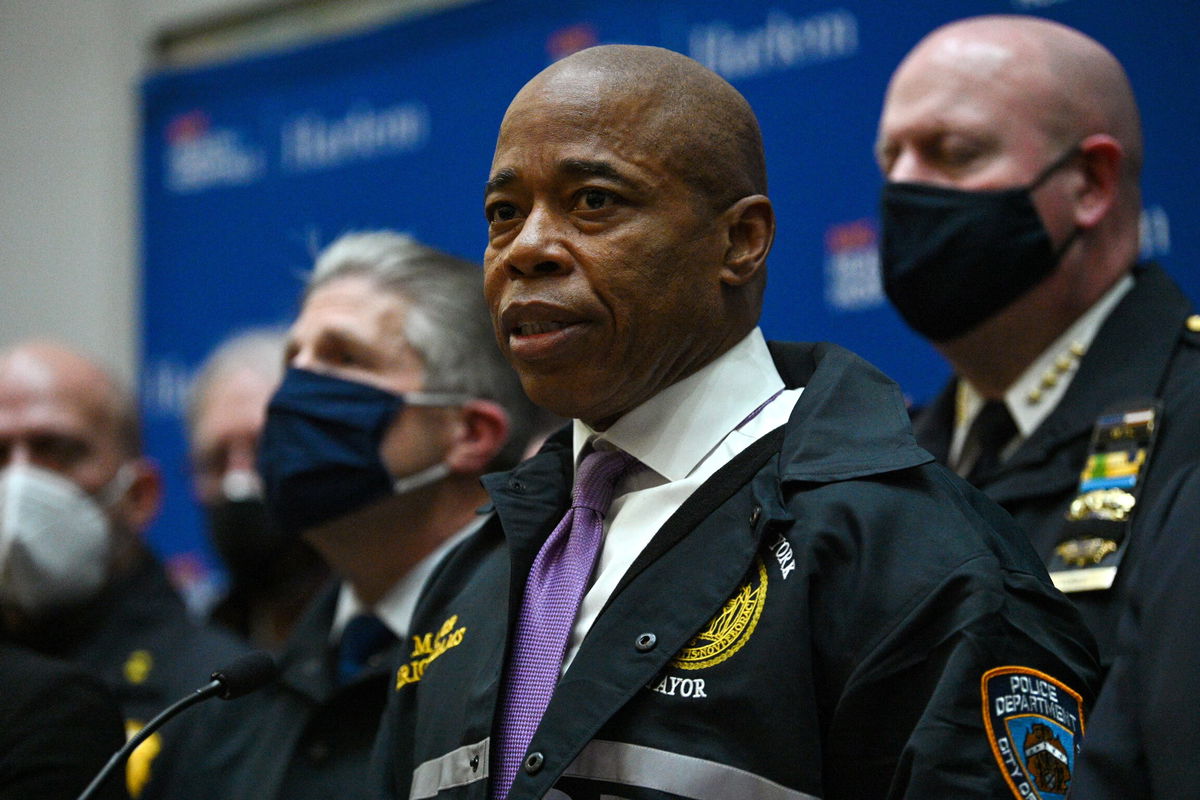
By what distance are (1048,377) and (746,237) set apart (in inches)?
51.0

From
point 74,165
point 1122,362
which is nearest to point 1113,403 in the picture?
point 1122,362

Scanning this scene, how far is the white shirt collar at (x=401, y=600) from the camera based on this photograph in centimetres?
307

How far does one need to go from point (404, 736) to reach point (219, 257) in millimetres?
3921

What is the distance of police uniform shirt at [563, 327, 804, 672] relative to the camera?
1895mm

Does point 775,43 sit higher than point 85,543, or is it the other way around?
point 775,43

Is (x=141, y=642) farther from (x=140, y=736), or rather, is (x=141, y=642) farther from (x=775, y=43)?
(x=775, y=43)

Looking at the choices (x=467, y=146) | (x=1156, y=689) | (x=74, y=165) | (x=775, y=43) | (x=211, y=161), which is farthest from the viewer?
(x=74, y=165)

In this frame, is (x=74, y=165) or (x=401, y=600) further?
(x=74, y=165)

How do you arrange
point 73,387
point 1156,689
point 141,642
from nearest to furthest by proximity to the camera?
point 1156,689 → point 141,642 → point 73,387

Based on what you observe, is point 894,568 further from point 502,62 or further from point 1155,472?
point 502,62

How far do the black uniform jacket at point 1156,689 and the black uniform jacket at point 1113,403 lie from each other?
3.39ft

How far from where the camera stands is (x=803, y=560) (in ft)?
5.62

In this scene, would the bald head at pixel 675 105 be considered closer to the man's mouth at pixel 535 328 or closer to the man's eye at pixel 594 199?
the man's eye at pixel 594 199

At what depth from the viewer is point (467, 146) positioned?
16.6ft
